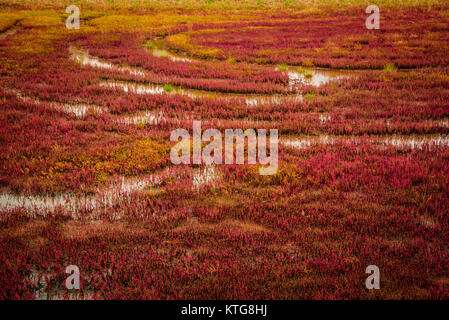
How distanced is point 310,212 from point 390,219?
148 cm

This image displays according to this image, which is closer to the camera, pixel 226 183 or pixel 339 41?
pixel 226 183

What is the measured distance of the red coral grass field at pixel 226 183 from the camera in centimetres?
545

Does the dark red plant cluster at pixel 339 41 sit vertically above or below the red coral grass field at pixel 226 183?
above

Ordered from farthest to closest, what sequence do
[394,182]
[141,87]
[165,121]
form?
[141,87], [165,121], [394,182]

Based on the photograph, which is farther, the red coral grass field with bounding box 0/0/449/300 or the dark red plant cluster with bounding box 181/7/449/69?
the dark red plant cluster with bounding box 181/7/449/69

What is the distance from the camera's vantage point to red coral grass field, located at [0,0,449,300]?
5.45 meters

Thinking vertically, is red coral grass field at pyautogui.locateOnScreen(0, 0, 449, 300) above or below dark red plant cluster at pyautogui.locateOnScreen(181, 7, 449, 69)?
below

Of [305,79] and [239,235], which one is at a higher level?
[305,79]

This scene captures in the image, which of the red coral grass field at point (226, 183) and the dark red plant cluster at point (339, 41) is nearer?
the red coral grass field at point (226, 183)

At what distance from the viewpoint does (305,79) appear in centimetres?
1858

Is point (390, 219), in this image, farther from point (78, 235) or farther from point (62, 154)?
point (62, 154)

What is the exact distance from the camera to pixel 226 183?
8.48m

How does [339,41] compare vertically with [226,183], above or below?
above
